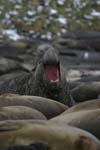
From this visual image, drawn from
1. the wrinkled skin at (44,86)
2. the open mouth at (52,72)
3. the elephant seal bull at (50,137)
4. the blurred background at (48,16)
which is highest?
the elephant seal bull at (50,137)

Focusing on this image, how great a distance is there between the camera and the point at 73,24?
607 inches

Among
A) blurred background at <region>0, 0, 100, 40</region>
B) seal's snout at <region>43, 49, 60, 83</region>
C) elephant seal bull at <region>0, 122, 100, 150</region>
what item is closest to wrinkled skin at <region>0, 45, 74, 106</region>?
seal's snout at <region>43, 49, 60, 83</region>

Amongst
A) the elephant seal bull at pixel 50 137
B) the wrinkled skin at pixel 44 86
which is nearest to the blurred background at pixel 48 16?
the wrinkled skin at pixel 44 86

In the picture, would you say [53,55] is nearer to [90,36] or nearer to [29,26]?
[90,36]

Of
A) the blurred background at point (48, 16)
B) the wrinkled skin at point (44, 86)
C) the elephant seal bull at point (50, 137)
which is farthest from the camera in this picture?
the blurred background at point (48, 16)

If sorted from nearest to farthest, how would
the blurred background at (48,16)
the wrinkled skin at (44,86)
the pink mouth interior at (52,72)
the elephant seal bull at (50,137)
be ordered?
the elephant seal bull at (50,137), the pink mouth interior at (52,72), the wrinkled skin at (44,86), the blurred background at (48,16)

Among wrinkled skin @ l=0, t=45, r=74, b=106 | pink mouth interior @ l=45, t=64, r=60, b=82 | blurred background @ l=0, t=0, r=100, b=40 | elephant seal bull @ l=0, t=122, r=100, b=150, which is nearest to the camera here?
elephant seal bull @ l=0, t=122, r=100, b=150

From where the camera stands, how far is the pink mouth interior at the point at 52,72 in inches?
185

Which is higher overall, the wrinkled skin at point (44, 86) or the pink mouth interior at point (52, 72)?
the pink mouth interior at point (52, 72)

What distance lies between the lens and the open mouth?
4.70 meters

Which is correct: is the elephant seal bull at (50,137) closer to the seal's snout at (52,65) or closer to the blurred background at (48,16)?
the seal's snout at (52,65)

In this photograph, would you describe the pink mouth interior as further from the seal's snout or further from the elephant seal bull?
the elephant seal bull

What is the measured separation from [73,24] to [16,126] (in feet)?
42.2

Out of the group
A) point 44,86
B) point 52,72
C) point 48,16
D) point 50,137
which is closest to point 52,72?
point 52,72
